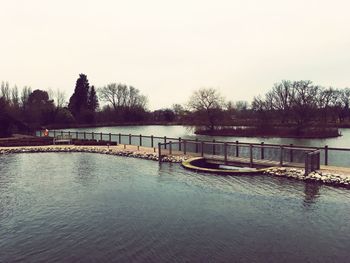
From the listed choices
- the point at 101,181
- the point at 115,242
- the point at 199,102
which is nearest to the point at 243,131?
the point at 199,102

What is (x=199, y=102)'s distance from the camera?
55156mm

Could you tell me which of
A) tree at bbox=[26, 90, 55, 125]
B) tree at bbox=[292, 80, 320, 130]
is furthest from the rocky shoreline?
tree at bbox=[26, 90, 55, 125]

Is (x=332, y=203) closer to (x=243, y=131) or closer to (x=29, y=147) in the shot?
(x=29, y=147)

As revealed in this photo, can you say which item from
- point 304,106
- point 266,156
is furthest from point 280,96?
point 266,156

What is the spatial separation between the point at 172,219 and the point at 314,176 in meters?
8.31

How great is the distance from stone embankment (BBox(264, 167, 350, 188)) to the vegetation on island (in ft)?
105

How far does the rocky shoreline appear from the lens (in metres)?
14.4

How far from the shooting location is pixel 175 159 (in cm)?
2175

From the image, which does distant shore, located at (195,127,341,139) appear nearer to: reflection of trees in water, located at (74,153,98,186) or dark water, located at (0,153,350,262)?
reflection of trees in water, located at (74,153,98,186)

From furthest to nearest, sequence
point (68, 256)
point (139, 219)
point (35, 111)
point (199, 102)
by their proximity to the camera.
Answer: point (35, 111) < point (199, 102) < point (139, 219) < point (68, 256)

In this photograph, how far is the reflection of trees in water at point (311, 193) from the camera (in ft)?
38.5

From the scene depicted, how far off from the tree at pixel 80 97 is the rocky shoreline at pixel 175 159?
59066 mm

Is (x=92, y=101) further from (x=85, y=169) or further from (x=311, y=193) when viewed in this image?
(x=311, y=193)

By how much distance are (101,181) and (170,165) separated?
5574mm
